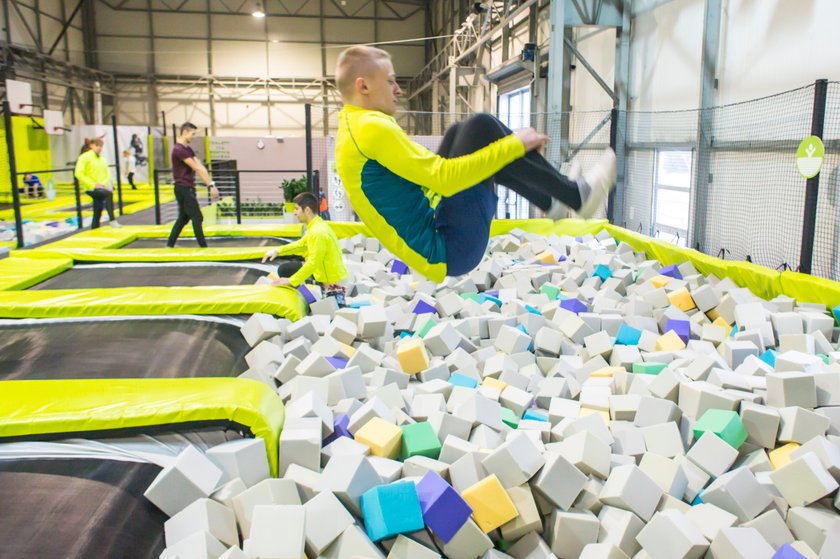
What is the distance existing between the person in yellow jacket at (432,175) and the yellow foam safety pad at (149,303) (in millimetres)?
1707

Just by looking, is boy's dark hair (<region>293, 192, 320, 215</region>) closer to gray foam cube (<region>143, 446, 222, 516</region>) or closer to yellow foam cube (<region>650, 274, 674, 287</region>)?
yellow foam cube (<region>650, 274, 674, 287</region>)

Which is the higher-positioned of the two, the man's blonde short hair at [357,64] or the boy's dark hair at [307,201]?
the man's blonde short hair at [357,64]

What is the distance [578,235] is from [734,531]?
5053 mm

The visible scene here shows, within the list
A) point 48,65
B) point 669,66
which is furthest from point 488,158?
point 48,65

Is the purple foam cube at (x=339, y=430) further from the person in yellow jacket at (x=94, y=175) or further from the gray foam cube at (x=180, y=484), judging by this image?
the person in yellow jacket at (x=94, y=175)

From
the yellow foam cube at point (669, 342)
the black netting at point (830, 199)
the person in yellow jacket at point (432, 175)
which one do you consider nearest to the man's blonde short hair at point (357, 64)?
the person in yellow jacket at point (432, 175)

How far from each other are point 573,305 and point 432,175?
2558 mm

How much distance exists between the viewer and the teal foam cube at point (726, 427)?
2.40 meters

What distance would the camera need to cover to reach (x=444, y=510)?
1.95m

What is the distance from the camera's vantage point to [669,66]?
6672 mm

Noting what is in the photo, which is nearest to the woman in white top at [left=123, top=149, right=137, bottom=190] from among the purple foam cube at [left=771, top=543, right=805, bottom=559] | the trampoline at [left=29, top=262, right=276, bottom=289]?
the trampoline at [left=29, top=262, right=276, bottom=289]

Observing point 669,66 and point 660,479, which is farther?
point 669,66

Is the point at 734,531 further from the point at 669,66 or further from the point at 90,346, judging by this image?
the point at 669,66

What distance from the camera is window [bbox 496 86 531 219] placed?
344 inches
